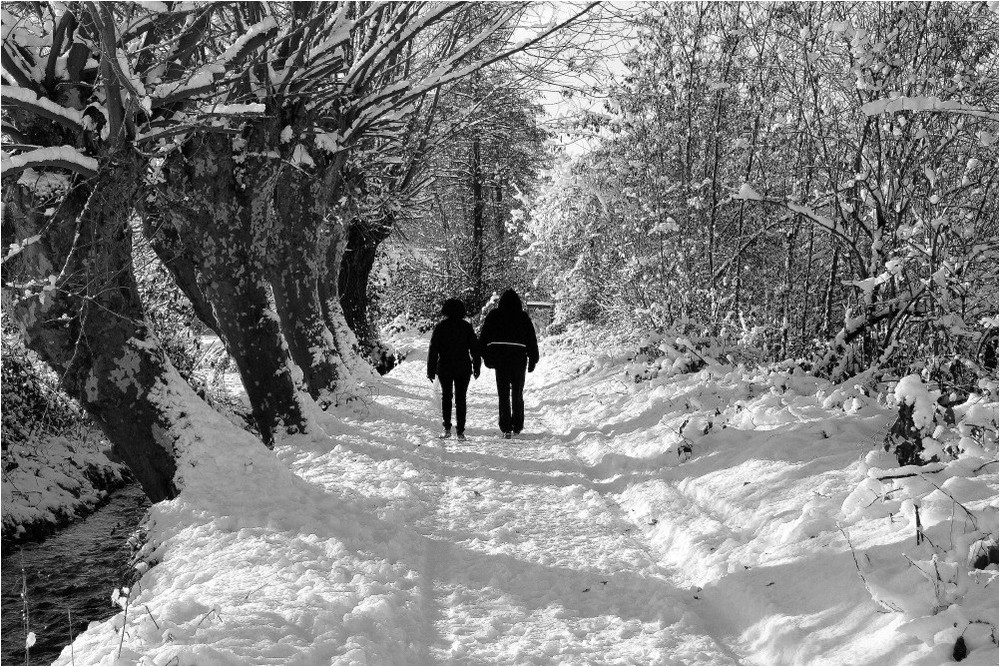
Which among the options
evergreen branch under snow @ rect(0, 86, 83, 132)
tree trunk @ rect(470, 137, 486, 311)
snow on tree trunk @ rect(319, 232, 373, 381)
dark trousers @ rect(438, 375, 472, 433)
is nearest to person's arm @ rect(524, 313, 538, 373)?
dark trousers @ rect(438, 375, 472, 433)

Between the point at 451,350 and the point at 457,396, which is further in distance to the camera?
the point at 451,350

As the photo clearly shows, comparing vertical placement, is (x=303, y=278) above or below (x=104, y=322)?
above

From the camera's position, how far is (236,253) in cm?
839

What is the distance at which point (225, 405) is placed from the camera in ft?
39.3

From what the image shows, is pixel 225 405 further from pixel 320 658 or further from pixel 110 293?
pixel 320 658

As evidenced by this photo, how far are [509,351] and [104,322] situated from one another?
5232mm

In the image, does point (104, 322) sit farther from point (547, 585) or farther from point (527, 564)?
point (547, 585)

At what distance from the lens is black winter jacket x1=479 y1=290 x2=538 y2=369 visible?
9.84m

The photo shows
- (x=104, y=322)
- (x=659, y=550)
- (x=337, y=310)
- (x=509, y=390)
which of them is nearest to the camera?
(x=659, y=550)

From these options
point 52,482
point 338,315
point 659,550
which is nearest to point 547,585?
point 659,550

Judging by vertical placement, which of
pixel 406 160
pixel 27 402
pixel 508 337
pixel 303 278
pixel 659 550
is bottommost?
pixel 659 550

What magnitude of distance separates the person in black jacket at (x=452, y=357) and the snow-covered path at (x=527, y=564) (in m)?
1.01

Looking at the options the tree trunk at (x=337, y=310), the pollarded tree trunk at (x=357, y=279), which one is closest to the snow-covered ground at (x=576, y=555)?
the tree trunk at (x=337, y=310)

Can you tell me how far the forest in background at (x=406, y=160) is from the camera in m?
5.80
